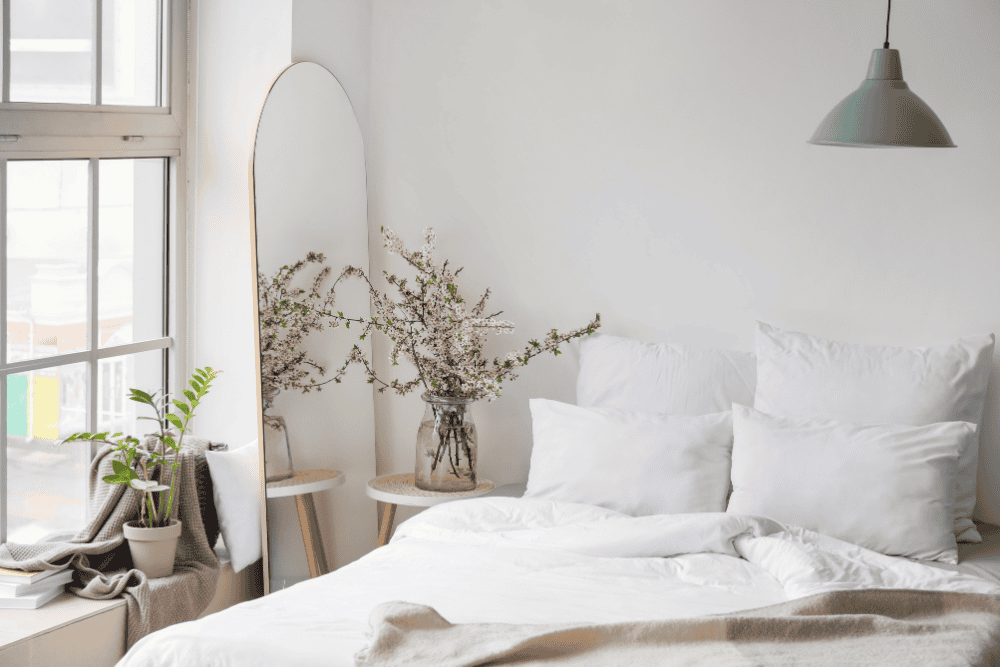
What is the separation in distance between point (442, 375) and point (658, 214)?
36.6 inches

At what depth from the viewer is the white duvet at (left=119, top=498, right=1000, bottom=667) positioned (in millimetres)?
1935

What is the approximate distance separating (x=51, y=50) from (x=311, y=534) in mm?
1695

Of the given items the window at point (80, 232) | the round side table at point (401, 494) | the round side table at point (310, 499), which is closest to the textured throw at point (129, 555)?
the window at point (80, 232)

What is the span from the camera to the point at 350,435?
354 centimetres

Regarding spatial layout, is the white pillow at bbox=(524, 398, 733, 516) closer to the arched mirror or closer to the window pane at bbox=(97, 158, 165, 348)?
the arched mirror

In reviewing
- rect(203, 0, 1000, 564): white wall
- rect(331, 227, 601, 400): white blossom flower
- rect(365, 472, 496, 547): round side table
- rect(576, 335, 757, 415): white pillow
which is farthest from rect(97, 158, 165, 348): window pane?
rect(576, 335, 757, 415): white pillow

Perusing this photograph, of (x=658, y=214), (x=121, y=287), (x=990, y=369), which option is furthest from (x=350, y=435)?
(x=990, y=369)

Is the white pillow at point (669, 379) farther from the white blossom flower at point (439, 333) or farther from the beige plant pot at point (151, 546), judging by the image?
the beige plant pot at point (151, 546)

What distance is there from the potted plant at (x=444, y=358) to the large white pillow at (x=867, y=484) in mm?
884

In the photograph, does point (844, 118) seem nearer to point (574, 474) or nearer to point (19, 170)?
point (574, 474)

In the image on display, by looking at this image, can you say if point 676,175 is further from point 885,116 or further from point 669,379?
point 885,116

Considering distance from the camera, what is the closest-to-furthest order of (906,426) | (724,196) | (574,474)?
(906,426) → (574,474) → (724,196)

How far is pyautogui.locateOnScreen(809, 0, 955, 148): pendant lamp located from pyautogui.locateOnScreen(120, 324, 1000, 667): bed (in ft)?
2.45

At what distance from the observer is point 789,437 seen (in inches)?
108
